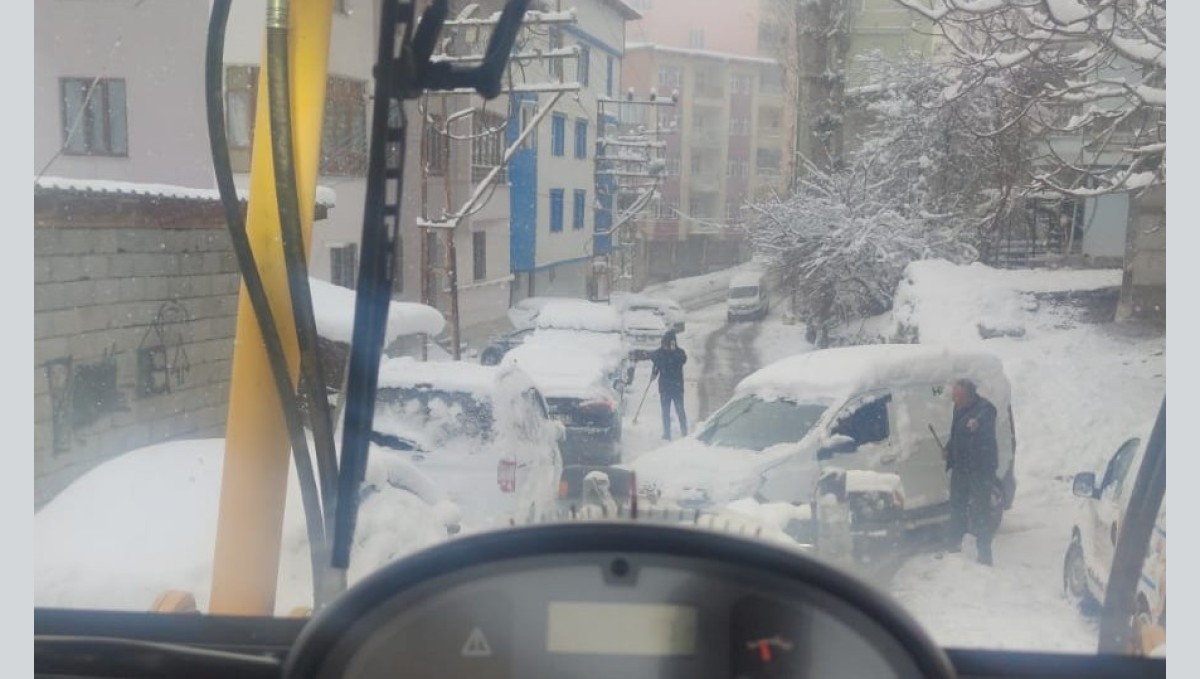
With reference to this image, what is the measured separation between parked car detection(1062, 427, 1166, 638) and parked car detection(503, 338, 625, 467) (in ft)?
2.94

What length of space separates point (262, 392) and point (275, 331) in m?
0.08

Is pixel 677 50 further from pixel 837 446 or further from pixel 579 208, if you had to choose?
pixel 837 446

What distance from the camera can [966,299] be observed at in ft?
8.27

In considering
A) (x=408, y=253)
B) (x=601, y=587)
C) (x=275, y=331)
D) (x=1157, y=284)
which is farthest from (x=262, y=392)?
(x=1157, y=284)

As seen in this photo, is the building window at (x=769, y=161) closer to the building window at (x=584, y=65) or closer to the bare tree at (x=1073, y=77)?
the bare tree at (x=1073, y=77)

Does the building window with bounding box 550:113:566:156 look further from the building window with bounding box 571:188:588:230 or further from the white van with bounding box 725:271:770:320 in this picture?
the white van with bounding box 725:271:770:320

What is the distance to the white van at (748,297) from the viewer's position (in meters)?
2.40

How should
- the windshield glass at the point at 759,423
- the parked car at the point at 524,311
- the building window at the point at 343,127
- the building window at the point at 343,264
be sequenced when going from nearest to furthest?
the building window at the point at 343,264
the building window at the point at 343,127
the parked car at the point at 524,311
the windshield glass at the point at 759,423

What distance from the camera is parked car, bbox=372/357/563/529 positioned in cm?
173

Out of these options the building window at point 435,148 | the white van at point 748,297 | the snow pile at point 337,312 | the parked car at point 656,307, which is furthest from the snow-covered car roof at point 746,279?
the snow pile at point 337,312

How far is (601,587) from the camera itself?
1.98ft

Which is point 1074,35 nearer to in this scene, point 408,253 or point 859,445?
point 859,445

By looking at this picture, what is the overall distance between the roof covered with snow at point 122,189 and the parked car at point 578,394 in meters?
0.66

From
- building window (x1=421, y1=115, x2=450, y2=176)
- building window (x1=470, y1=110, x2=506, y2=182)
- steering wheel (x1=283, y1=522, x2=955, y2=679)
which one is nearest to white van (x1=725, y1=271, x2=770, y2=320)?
building window (x1=470, y1=110, x2=506, y2=182)
